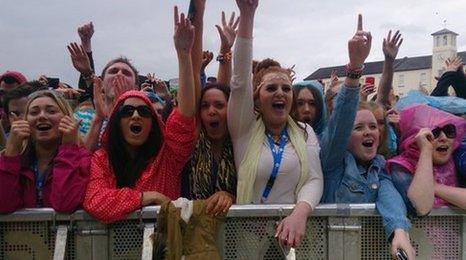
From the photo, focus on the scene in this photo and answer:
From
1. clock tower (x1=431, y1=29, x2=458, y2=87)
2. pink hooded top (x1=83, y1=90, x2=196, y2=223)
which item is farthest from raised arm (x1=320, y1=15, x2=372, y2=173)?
clock tower (x1=431, y1=29, x2=458, y2=87)

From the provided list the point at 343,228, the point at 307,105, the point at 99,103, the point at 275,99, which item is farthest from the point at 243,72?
the point at 99,103

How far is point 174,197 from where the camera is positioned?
3250 mm

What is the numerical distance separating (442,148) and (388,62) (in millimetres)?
1986

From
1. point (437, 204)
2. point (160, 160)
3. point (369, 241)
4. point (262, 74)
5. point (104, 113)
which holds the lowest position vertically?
point (369, 241)

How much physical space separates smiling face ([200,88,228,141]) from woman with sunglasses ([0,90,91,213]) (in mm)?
790

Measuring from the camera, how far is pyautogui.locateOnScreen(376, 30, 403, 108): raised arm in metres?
5.01

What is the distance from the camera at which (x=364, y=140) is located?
3328mm

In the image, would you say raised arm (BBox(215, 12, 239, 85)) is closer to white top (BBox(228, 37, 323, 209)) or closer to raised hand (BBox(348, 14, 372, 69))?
white top (BBox(228, 37, 323, 209))

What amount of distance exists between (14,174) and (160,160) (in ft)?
2.83

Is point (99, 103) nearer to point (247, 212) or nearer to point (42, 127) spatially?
point (42, 127)

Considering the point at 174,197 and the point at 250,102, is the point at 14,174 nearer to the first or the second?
the point at 174,197

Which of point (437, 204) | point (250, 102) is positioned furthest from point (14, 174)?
point (437, 204)

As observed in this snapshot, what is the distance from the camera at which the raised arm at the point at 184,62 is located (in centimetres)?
314

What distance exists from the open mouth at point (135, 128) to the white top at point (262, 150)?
0.57m
